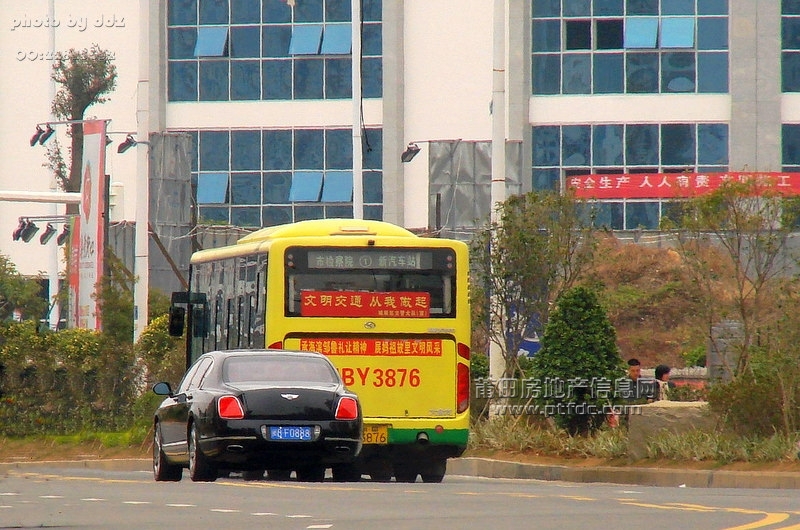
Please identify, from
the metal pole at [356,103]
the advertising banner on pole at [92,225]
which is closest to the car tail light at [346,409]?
the advertising banner on pole at [92,225]

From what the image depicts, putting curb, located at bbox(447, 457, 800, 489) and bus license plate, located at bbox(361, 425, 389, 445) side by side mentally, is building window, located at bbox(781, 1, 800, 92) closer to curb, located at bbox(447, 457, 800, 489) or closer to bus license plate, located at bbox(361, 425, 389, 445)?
curb, located at bbox(447, 457, 800, 489)

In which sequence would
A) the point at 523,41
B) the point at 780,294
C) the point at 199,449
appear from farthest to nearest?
the point at 523,41 < the point at 780,294 < the point at 199,449

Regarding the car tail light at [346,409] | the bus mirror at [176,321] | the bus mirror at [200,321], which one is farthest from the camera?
the bus mirror at [200,321]

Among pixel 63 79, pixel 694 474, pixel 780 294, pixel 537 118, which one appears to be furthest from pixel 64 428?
pixel 63 79

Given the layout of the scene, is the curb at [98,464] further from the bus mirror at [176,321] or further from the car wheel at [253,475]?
the car wheel at [253,475]

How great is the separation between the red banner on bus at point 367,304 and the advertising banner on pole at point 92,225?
1791 centimetres

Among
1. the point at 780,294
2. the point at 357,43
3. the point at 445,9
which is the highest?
the point at 445,9

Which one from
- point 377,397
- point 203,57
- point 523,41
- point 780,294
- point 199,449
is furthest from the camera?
point 203,57

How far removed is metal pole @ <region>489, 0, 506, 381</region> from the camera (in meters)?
32.7

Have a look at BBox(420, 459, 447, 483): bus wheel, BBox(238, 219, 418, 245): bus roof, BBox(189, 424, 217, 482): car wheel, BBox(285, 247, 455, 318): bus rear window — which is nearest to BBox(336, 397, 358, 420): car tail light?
BBox(189, 424, 217, 482): car wheel

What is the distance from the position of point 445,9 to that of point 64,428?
31190 mm

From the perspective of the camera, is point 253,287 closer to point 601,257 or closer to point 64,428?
point 601,257

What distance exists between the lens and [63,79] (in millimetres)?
72062

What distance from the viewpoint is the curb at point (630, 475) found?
2328cm
